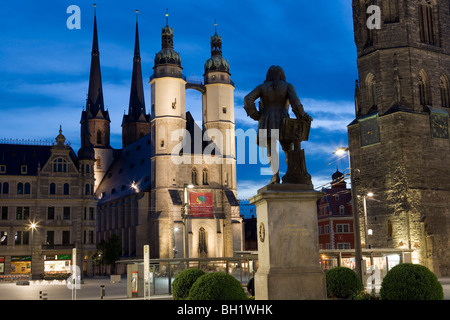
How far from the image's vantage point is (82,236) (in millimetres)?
66688

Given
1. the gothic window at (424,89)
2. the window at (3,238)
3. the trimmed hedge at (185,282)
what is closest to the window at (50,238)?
the window at (3,238)

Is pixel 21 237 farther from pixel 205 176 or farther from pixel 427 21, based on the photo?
pixel 427 21

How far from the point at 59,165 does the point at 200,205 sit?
64.6ft

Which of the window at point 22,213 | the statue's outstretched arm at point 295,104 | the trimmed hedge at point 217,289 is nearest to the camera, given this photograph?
the trimmed hedge at point 217,289

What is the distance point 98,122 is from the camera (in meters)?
105

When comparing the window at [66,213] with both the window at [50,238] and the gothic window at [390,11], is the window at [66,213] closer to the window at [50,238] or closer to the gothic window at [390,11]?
the window at [50,238]

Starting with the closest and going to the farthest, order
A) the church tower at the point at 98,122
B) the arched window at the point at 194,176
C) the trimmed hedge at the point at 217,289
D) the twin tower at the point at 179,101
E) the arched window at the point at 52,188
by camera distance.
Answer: the trimmed hedge at the point at 217,289 → the arched window at the point at 52,188 → the twin tower at the point at 179,101 → the arched window at the point at 194,176 → the church tower at the point at 98,122

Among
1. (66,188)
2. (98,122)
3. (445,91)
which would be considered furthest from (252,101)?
(98,122)

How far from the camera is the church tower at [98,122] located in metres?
104

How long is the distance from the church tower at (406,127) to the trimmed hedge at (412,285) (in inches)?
1160

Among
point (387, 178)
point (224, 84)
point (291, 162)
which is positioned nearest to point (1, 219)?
point (224, 84)

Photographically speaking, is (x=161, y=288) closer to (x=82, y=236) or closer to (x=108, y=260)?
(x=82, y=236)

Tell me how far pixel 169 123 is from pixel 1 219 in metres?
25.1

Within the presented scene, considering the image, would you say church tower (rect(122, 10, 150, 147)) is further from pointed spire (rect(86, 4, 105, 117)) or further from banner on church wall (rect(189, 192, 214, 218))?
banner on church wall (rect(189, 192, 214, 218))
